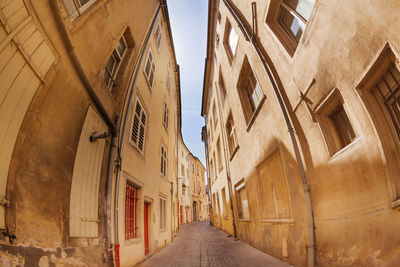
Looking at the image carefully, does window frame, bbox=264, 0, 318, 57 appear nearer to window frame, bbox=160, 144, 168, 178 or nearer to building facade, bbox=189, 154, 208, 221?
window frame, bbox=160, 144, 168, 178

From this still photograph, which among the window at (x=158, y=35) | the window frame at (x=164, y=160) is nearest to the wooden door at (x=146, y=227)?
the window frame at (x=164, y=160)

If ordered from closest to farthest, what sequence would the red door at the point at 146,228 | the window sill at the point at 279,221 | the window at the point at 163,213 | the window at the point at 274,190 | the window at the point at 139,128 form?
the window sill at the point at 279,221 < the window at the point at 274,190 < the window at the point at 139,128 < the red door at the point at 146,228 < the window at the point at 163,213

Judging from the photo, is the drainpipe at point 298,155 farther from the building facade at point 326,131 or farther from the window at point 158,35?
the window at point 158,35

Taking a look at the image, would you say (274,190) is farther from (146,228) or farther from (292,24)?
(146,228)

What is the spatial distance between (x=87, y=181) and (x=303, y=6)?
5.14m

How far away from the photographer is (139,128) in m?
6.48

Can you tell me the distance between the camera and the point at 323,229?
334 cm

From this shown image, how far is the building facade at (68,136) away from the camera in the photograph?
83.4 inches

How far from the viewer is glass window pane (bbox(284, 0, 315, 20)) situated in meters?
3.69

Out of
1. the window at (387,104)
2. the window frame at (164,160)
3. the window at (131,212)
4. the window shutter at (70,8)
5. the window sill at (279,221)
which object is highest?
the window shutter at (70,8)

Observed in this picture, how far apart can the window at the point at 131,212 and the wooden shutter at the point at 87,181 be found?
1.48m

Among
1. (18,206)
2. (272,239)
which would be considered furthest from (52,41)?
(272,239)

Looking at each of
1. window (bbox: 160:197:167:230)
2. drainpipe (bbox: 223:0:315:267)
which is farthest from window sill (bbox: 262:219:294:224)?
window (bbox: 160:197:167:230)

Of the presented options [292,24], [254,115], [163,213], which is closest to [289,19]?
[292,24]
